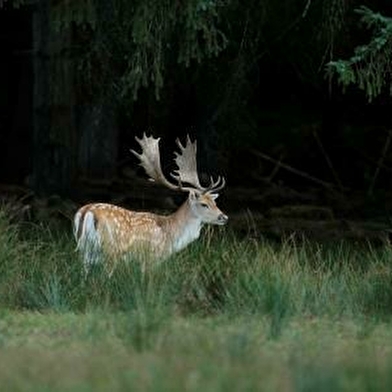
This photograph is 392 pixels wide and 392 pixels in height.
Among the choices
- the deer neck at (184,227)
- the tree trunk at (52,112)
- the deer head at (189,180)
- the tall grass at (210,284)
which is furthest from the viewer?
the tree trunk at (52,112)

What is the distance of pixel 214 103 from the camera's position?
22.0 metres

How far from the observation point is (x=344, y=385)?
7.75m

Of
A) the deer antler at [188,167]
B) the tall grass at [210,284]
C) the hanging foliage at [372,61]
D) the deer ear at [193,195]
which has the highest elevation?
the hanging foliage at [372,61]

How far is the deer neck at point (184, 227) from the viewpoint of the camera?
15773mm

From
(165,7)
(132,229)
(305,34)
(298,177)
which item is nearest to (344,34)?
(305,34)

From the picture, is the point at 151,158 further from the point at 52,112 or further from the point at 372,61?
the point at 52,112

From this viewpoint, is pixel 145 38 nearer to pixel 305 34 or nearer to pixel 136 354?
pixel 305 34

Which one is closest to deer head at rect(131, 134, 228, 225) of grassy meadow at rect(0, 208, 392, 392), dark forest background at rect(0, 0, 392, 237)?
grassy meadow at rect(0, 208, 392, 392)

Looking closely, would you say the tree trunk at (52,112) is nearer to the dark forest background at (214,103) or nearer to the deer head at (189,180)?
the dark forest background at (214,103)

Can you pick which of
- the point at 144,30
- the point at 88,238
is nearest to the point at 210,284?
the point at 88,238

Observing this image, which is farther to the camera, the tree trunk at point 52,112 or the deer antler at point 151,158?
the tree trunk at point 52,112

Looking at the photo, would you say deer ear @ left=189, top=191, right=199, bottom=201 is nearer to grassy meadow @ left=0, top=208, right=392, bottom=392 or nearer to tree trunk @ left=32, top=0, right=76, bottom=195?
grassy meadow @ left=0, top=208, right=392, bottom=392

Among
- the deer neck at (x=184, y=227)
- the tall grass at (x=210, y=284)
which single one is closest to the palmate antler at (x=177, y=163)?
the deer neck at (x=184, y=227)

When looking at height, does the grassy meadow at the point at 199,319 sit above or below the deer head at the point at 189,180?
below
